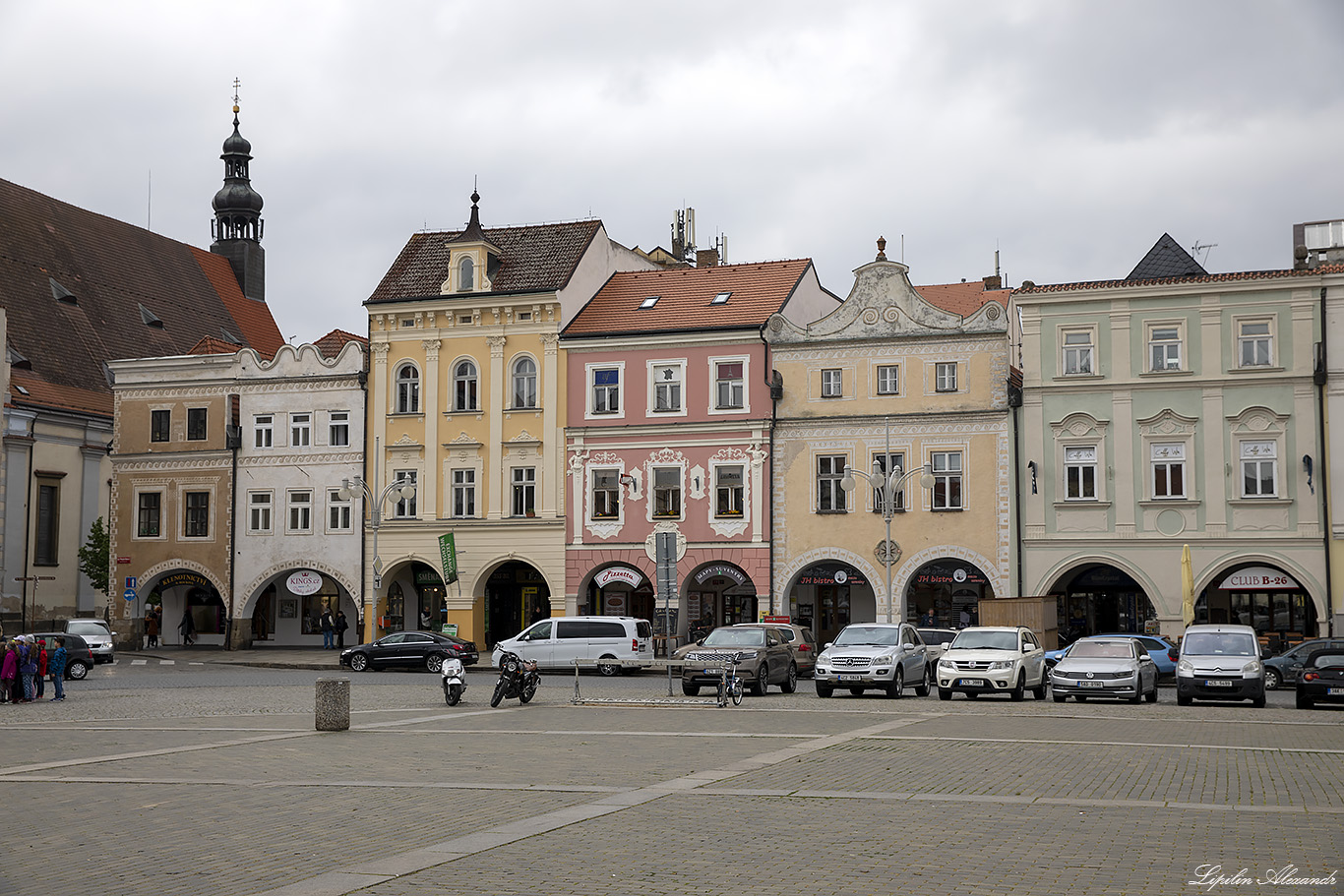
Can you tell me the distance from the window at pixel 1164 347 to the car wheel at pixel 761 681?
19.6 metres

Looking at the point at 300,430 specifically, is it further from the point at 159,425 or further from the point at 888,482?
the point at 888,482

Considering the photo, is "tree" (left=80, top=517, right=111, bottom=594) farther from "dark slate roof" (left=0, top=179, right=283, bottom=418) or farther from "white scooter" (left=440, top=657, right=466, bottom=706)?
"white scooter" (left=440, top=657, right=466, bottom=706)

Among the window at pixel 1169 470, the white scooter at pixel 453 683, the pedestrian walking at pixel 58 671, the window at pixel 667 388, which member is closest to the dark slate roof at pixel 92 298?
the window at pixel 667 388

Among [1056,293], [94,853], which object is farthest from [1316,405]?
[94,853]

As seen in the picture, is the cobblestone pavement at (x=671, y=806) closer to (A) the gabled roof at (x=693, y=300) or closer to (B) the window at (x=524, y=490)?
(A) the gabled roof at (x=693, y=300)

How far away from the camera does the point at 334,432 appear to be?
179 ft

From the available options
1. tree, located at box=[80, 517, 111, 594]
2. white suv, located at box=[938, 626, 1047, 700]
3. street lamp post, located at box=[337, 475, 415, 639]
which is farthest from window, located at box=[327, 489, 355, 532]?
white suv, located at box=[938, 626, 1047, 700]

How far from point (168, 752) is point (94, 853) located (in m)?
7.82

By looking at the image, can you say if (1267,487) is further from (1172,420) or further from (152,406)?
(152,406)

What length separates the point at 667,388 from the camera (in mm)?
50281

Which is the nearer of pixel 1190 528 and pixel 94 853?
pixel 94 853

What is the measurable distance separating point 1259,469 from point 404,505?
29.5 m

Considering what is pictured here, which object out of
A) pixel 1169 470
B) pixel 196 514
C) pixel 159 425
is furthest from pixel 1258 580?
pixel 159 425

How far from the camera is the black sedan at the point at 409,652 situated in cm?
4309
